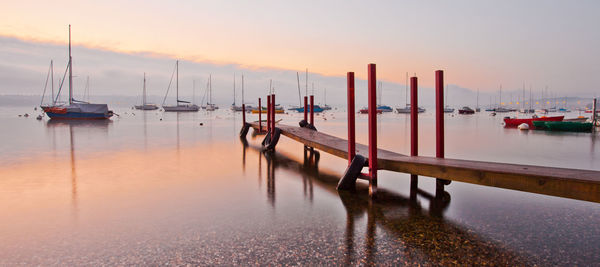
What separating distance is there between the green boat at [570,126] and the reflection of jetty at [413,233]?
1010 inches

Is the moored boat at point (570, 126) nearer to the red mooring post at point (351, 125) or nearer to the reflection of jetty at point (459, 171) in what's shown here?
the reflection of jetty at point (459, 171)

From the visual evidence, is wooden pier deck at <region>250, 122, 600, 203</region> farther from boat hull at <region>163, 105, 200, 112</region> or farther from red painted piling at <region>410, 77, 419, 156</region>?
boat hull at <region>163, 105, 200, 112</region>

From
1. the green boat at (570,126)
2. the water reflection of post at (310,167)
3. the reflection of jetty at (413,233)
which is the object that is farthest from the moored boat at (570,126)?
the reflection of jetty at (413,233)

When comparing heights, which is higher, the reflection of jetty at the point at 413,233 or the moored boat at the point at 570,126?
the moored boat at the point at 570,126

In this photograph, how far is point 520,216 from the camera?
21.2 feet

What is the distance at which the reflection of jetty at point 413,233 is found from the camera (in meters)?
4.64

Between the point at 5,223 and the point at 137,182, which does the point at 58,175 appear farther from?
the point at 5,223

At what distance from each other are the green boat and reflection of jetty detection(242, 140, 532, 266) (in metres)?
25.7

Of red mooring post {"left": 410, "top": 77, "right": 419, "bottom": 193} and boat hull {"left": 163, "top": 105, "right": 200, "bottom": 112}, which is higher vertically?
boat hull {"left": 163, "top": 105, "right": 200, "bottom": 112}

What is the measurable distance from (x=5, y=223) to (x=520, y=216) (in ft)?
27.4

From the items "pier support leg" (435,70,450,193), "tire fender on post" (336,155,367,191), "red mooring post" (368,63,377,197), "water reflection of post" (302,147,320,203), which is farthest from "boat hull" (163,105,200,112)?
"pier support leg" (435,70,450,193)

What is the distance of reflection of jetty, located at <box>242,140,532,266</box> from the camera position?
464 centimetres

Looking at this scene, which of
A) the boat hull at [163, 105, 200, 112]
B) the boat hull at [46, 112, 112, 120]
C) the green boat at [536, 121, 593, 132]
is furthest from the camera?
the boat hull at [163, 105, 200, 112]

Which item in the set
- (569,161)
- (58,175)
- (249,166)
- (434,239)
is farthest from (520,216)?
(58,175)
